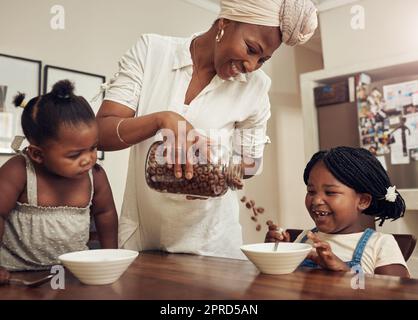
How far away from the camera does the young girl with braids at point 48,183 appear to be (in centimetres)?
94

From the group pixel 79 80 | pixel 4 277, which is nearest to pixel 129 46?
pixel 79 80

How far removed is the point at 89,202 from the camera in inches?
42.3

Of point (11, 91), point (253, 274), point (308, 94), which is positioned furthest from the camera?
point (308, 94)

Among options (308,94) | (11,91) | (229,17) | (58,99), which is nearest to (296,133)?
(308,94)

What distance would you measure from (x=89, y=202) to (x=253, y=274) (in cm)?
48

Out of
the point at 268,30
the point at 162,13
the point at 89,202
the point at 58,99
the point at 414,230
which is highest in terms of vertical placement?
the point at 162,13

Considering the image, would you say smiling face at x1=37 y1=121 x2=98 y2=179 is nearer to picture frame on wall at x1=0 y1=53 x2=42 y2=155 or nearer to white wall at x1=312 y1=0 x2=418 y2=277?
picture frame on wall at x1=0 y1=53 x2=42 y2=155

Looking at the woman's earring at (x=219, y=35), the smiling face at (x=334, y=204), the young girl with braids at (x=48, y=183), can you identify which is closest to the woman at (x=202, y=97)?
Result: the woman's earring at (x=219, y=35)

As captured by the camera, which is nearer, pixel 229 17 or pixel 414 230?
pixel 229 17

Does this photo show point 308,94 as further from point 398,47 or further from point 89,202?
point 89,202

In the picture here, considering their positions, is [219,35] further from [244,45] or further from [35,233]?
[35,233]

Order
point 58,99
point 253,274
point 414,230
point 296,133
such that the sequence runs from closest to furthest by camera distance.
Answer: point 253,274 < point 58,99 < point 414,230 < point 296,133

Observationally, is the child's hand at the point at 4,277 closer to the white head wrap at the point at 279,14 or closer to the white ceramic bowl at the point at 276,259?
the white ceramic bowl at the point at 276,259

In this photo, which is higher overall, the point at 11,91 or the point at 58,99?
the point at 11,91
